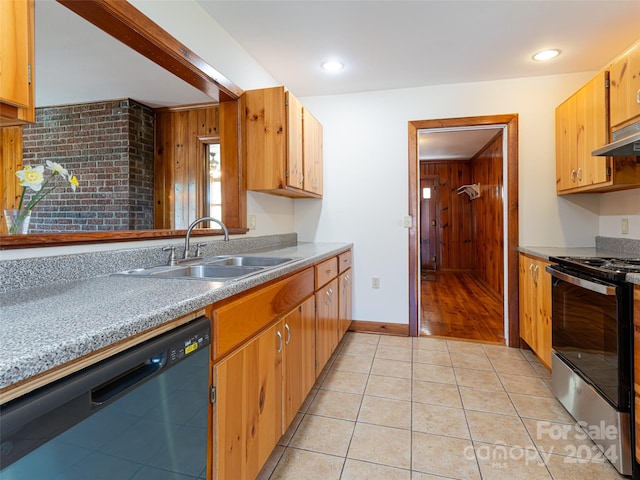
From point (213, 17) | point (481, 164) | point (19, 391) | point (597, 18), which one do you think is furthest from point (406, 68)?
point (481, 164)

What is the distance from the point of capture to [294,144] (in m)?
2.42

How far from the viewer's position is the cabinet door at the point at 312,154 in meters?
2.72

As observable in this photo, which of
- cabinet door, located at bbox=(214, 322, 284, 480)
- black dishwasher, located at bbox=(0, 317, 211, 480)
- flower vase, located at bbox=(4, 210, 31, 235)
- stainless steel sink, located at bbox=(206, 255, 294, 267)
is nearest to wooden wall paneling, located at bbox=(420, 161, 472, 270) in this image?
stainless steel sink, located at bbox=(206, 255, 294, 267)

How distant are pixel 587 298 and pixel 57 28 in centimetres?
372

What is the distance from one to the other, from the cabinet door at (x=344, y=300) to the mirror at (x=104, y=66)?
0.98 metres

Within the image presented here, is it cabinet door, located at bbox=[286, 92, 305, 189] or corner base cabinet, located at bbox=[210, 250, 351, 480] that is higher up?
cabinet door, located at bbox=[286, 92, 305, 189]

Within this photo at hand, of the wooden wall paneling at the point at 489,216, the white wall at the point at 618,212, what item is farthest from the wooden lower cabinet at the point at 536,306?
the wooden wall paneling at the point at 489,216

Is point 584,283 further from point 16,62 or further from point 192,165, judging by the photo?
point 192,165

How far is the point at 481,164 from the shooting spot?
5711 mm

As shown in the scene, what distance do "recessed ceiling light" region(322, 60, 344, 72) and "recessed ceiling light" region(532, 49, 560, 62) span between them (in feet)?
4.82

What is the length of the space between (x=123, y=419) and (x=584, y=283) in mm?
2015

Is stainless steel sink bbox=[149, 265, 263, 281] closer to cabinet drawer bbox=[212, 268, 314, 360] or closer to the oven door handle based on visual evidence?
cabinet drawer bbox=[212, 268, 314, 360]

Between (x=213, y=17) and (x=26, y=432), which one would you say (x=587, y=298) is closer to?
(x=26, y=432)

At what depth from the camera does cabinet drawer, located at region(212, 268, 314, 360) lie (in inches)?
39.6
